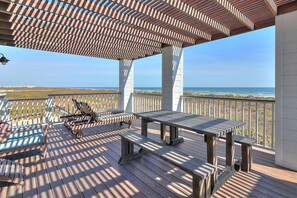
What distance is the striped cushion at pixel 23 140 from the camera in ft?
8.34

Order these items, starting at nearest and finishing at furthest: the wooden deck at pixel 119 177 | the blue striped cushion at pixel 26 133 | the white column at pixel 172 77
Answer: the wooden deck at pixel 119 177 < the blue striped cushion at pixel 26 133 < the white column at pixel 172 77

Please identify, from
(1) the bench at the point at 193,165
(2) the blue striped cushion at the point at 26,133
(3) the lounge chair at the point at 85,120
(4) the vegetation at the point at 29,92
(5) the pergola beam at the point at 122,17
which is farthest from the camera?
(4) the vegetation at the point at 29,92

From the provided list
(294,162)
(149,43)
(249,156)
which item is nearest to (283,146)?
(294,162)

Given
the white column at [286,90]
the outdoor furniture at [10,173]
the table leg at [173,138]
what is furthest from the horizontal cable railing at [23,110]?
the white column at [286,90]

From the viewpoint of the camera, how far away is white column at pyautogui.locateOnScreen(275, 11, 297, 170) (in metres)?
2.59

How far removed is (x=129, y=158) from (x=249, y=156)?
1.96 m

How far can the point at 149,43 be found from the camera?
4.73 metres

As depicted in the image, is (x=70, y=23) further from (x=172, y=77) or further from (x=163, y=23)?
(x=172, y=77)

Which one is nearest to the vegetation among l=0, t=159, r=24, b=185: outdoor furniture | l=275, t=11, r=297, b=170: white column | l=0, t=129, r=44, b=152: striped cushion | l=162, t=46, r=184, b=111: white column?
l=0, t=129, r=44, b=152: striped cushion

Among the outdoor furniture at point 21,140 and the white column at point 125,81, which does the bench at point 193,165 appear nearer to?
the outdoor furniture at point 21,140

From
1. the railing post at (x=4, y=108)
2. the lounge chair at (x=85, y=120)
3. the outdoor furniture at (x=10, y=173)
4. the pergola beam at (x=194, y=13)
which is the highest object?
the pergola beam at (x=194, y=13)

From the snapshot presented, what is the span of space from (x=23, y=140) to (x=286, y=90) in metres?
4.59

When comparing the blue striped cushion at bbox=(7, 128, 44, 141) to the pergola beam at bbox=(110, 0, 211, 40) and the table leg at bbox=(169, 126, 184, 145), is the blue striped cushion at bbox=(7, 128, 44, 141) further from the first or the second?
the pergola beam at bbox=(110, 0, 211, 40)

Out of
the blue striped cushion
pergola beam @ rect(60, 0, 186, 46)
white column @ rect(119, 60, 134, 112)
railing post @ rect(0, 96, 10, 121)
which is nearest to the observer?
pergola beam @ rect(60, 0, 186, 46)
